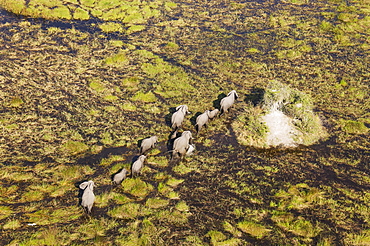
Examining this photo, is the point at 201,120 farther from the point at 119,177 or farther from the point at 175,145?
the point at 119,177

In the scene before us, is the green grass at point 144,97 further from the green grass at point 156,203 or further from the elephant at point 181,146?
the green grass at point 156,203

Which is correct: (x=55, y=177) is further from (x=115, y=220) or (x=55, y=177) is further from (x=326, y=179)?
(x=326, y=179)

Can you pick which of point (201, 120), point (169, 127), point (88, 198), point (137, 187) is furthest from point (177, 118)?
point (88, 198)

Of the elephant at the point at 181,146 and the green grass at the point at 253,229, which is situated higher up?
the elephant at the point at 181,146

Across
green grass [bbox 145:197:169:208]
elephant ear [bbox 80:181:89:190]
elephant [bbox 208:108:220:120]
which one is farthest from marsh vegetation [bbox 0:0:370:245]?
elephant ear [bbox 80:181:89:190]

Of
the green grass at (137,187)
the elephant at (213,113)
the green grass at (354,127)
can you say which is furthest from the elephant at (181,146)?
the green grass at (354,127)

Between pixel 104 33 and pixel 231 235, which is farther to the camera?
pixel 104 33

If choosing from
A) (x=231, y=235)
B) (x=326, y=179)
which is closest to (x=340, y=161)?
(x=326, y=179)
